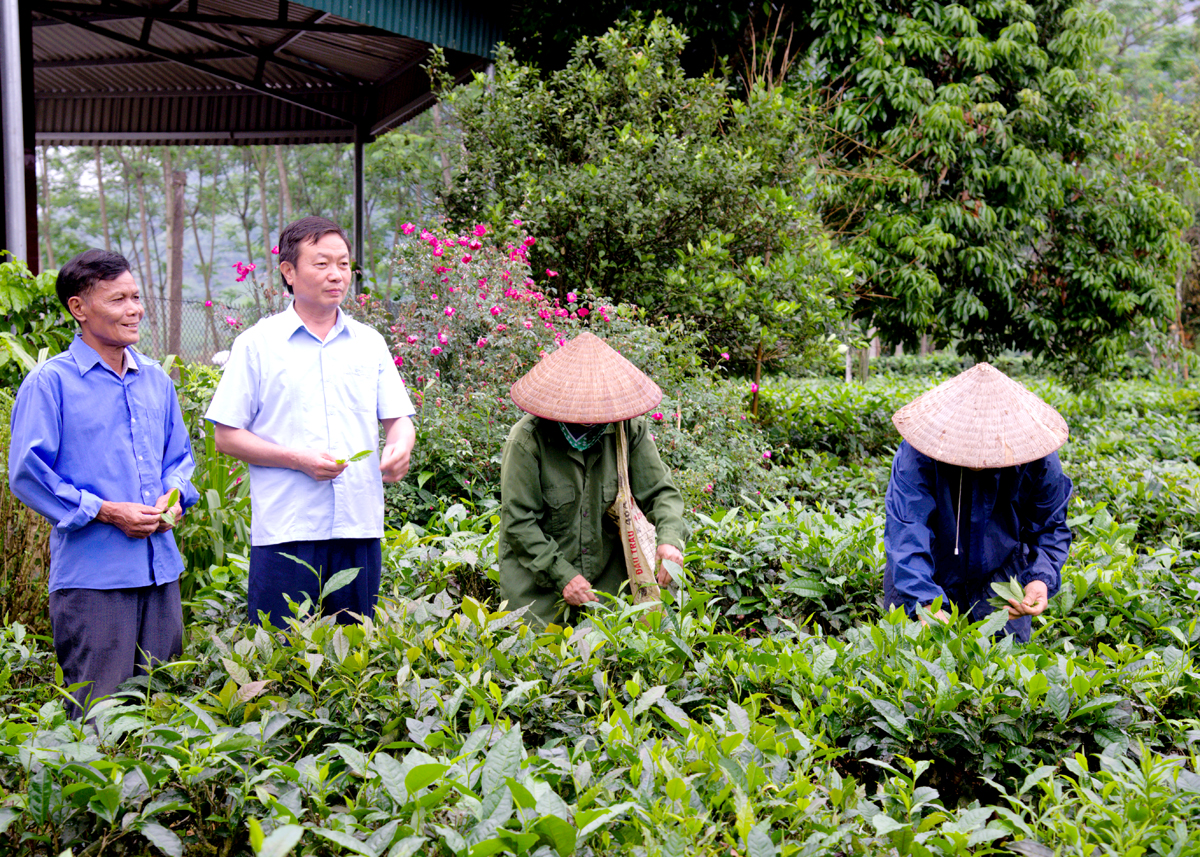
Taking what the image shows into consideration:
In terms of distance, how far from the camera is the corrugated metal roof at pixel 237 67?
981 cm

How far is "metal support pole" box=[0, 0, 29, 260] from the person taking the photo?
6488 millimetres

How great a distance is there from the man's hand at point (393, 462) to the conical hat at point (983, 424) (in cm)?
162

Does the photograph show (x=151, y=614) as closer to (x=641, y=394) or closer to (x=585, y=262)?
(x=641, y=394)

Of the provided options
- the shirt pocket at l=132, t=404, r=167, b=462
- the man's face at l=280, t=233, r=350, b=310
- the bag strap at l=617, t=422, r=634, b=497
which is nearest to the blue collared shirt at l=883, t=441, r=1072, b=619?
the bag strap at l=617, t=422, r=634, b=497

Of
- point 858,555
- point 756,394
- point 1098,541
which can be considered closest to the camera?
point 858,555

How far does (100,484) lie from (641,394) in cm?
164

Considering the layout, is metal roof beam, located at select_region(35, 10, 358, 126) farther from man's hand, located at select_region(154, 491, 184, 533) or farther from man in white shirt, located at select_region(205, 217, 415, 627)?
man's hand, located at select_region(154, 491, 184, 533)

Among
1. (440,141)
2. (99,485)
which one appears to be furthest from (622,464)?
(440,141)

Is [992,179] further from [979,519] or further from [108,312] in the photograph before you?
[108,312]

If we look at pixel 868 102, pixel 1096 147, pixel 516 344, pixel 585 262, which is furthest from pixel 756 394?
pixel 1096 147

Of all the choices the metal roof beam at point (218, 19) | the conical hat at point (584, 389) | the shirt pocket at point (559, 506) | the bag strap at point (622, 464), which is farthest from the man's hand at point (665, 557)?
the metal roof beam at point (218, 19)

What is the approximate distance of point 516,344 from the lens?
5973 mm

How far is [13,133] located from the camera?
662 centimetres

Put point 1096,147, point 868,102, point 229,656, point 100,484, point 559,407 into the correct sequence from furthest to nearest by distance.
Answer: point 1096,147
point 868,102
point 559,407
point 100,484
point 229,656
